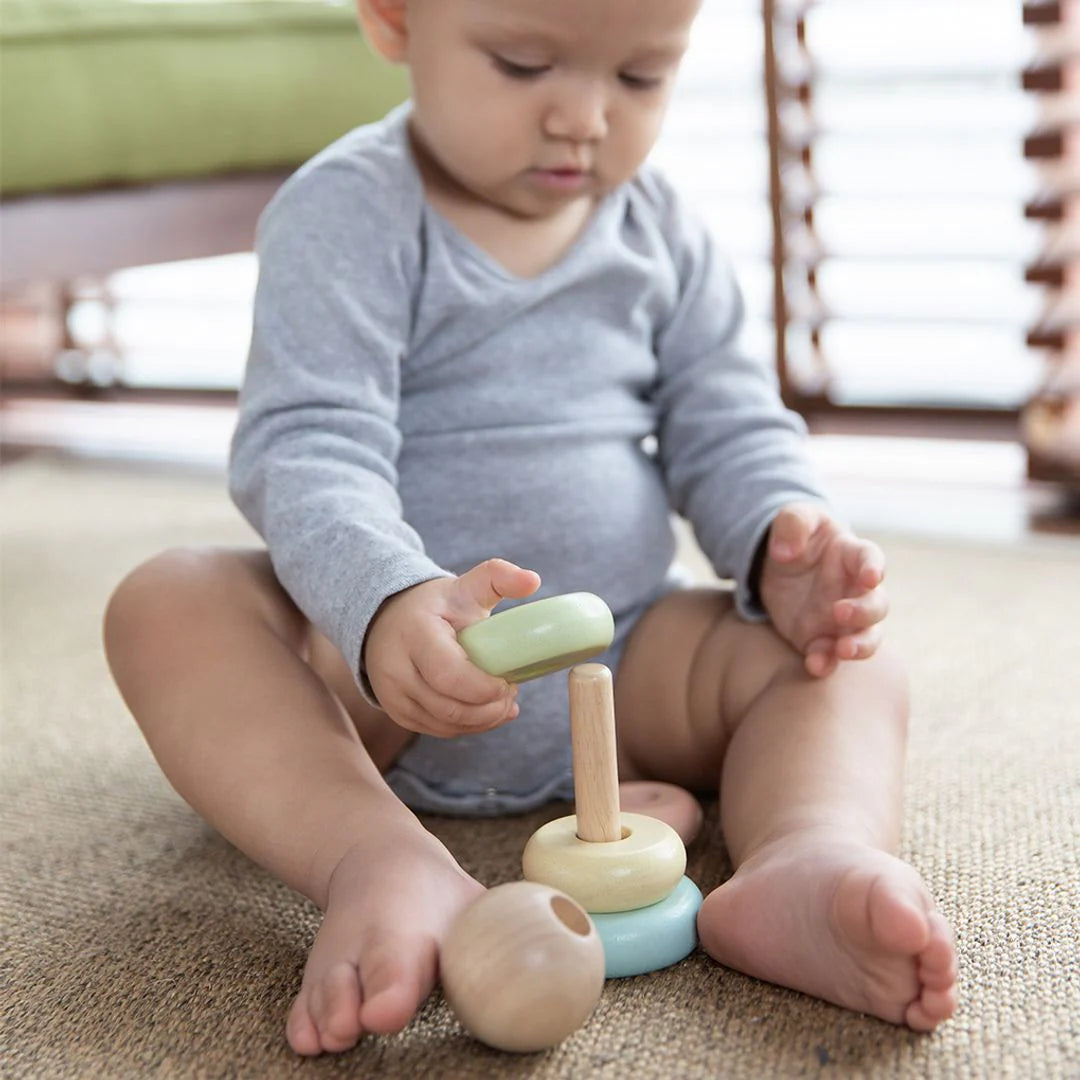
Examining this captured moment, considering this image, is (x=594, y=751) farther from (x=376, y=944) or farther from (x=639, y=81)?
(x=639, y=81)

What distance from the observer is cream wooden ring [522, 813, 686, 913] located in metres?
0.60

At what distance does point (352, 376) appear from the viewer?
783mm

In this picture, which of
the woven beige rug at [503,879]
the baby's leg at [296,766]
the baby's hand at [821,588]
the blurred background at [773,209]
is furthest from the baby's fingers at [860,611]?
the blurred background at [773,209]

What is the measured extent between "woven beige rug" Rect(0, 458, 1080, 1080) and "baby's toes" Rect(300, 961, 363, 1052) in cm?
2

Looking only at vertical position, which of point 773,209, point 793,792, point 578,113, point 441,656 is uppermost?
point 578,113

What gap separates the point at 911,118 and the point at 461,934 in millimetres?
1513

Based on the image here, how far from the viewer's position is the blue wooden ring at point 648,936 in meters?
0.60

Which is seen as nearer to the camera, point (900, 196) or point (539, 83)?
point (539, 83)

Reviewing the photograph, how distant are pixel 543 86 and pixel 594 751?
341mm

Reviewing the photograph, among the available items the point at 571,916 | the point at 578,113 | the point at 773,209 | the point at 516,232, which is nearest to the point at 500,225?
the point at 516,232

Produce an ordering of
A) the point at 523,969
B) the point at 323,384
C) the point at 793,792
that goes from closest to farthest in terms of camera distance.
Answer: the point at 523,969, the point at 793,792, the point at 323,384

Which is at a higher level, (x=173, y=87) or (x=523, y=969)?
(x=173, y=87)

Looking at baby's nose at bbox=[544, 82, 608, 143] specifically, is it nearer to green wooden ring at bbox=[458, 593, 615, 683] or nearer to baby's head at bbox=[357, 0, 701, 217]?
baby's head at bbox=[357, 0, 701, 217]

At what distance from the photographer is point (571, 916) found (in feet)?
1.77
